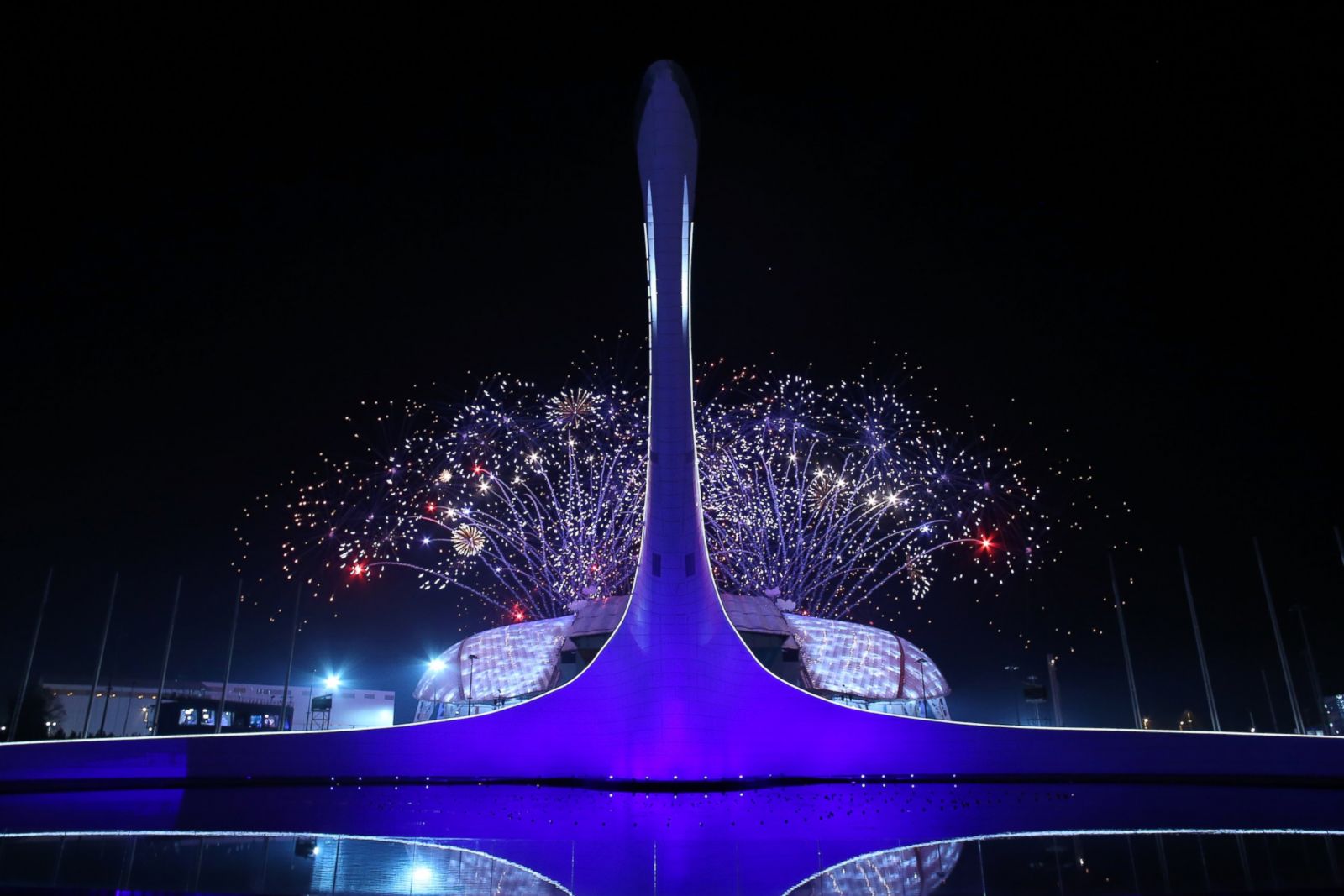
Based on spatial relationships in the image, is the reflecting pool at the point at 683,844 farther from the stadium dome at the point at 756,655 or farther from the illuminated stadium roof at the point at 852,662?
the illuminated stadium roof at the point at 852,662

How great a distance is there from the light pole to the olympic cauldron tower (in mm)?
6150

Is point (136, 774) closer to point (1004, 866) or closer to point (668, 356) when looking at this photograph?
point (668, 356)

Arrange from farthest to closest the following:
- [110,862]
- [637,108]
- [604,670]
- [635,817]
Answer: [604,670]
[637,108]
[635,817]
[110,862]

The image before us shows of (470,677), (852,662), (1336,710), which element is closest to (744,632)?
(852,662)

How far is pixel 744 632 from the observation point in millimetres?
22609

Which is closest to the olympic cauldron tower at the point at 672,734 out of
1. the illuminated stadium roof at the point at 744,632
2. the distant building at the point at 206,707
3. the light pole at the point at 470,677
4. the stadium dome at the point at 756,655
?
the stadium dome at the point at 756,655

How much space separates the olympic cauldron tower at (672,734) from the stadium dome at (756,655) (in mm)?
5706

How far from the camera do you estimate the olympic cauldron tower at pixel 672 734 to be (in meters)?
12.2

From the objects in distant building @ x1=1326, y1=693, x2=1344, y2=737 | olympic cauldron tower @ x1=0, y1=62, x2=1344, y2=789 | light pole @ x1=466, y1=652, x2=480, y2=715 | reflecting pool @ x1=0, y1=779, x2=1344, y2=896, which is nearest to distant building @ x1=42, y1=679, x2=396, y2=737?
light pole @ x1=466, y1=652, x2=480, y2=715

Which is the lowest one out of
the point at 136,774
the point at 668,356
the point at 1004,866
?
the point at 1004,866

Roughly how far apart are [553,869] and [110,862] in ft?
13.1

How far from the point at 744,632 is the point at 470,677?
7.90 metres

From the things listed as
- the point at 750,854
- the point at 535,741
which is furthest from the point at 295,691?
the point at 750,854

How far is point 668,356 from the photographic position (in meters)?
12.5
